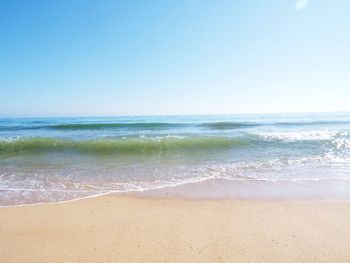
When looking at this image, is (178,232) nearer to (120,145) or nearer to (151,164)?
(151,164)

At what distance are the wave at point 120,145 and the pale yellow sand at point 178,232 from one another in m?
6.44

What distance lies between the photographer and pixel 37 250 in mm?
2623

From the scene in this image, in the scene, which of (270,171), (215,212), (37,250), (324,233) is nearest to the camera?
(37,250)

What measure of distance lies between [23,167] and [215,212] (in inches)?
239

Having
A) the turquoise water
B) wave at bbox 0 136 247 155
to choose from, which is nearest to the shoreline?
the turquoise water

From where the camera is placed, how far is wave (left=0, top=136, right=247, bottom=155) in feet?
34.8

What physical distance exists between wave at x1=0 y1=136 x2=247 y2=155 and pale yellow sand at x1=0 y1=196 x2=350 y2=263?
6.44 meters

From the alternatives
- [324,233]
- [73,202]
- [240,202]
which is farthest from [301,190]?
[73,202]

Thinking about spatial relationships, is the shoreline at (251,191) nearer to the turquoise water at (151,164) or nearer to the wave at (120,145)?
the turquoise water at (151,164)

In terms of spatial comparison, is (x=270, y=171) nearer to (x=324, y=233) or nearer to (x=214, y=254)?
(x=324, y=233)

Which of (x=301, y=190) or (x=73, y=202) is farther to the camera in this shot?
(x=301, y=190)

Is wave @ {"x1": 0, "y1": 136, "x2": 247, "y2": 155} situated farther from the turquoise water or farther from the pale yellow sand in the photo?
the pale yellow sand

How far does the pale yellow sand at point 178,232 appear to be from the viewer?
251 centimetres

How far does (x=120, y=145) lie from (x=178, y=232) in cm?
884
